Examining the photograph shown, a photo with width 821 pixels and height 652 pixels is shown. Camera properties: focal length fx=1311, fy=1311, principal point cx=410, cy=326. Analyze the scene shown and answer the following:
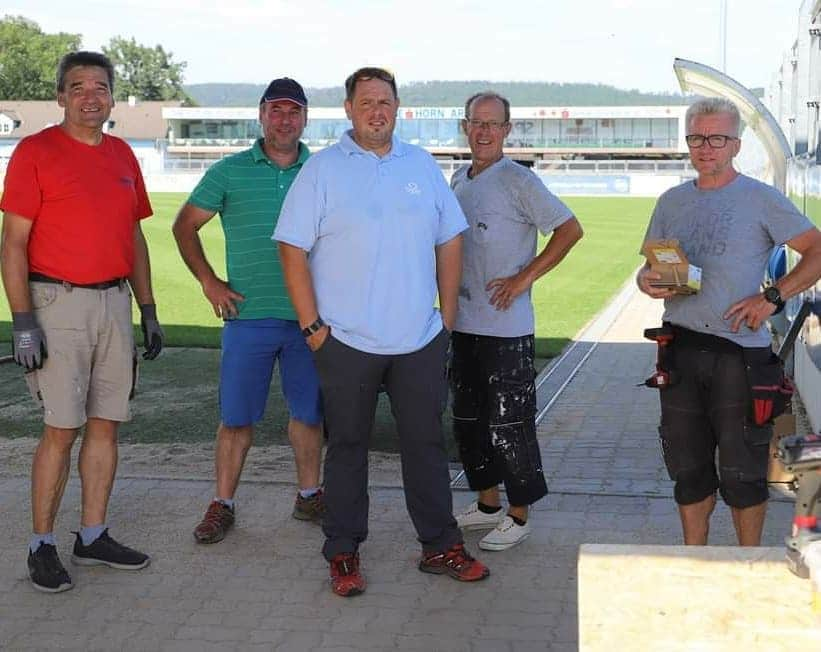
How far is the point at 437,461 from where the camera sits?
533 cm

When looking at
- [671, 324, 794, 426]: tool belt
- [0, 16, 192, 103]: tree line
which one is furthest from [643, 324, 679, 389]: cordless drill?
[0, 16, 192, 103]: tree line

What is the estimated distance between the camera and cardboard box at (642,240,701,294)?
4.54 meters

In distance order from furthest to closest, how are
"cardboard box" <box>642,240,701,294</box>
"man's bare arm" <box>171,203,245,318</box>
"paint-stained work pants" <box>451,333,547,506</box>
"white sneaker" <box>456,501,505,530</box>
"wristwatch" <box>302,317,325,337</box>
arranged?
1. "white sneaker" <box>456,501,505,530</box>
2. "man's bare arm" <box>171,203,245,318</box>
3. "paint-stained work pants" <box>451,333,547,506</box>
4. "wristwatch" <box>302,317,325,337</box>
5. "cardboard box" <box>642,240,701,294</box>

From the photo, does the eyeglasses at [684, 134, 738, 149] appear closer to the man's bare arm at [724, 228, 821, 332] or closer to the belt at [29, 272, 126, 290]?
the man's bare arm at [724, 228, 821, 332]

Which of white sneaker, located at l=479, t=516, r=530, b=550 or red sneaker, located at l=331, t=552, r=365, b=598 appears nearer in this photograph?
red sneaker, located at l=331, t=552, r=365, b=598

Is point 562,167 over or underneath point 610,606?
underneath

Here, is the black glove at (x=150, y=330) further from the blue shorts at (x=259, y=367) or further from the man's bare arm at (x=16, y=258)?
the man's bare arm at (x=16, y=258)

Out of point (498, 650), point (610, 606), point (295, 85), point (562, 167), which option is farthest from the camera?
point (562, 167)

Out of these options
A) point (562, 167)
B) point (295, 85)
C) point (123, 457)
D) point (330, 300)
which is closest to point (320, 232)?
point (330, 300)

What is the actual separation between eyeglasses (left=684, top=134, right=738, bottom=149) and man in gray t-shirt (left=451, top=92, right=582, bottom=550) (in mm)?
907

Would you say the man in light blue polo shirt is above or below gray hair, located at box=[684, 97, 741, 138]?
below

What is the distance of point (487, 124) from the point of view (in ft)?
17.9

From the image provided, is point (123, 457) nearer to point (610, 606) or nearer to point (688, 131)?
point (688, 131)

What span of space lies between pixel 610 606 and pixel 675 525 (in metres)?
3.27
